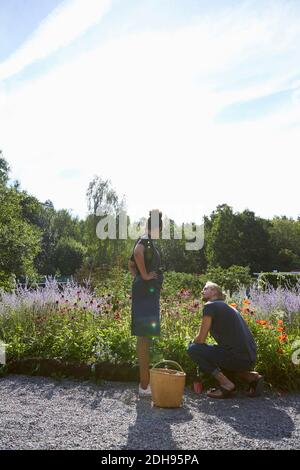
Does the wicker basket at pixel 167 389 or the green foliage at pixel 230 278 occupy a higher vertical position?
the green foliage at pixel 230 278

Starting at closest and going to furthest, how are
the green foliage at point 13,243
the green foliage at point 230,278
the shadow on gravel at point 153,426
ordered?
1. the shadow on gravel at point 153,426
2. the green foliage at point 13,243
3. the green foliage at point 230,278

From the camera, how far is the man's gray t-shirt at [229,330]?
4910mm

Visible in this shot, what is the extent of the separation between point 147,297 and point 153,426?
4.47 feet

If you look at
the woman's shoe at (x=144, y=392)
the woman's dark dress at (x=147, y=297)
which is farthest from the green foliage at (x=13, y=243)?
the woman's shoe at (x=144, y=392)

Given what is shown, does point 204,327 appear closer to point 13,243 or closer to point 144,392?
point 144,392

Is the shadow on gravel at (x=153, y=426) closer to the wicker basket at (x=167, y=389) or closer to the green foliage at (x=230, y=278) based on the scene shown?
the wicker basket at (x=167, y=389)

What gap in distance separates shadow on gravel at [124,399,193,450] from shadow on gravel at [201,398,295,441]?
268 millimetres

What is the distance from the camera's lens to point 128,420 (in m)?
4.12

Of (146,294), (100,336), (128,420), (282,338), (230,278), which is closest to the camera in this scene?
(128,420)

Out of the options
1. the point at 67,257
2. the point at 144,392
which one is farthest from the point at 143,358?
the point at 67,257

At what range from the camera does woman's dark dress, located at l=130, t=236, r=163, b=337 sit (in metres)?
4.94

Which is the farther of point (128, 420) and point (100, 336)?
point (100, 336)

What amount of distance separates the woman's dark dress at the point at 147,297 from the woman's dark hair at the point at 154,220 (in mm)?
119

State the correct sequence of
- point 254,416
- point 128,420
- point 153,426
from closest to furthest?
point 153,426, point 128,420, point 254,416
